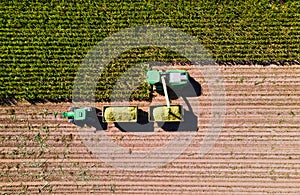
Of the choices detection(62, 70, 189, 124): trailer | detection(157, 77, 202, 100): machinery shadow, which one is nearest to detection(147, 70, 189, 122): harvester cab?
detection(62, 70, 189, 124): trailer

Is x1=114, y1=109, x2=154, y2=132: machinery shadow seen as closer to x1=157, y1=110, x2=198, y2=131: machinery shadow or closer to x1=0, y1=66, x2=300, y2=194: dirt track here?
x1=0, y1=66, x2=300, y2=194: dirt track

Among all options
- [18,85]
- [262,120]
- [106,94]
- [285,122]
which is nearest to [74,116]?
[106,94]

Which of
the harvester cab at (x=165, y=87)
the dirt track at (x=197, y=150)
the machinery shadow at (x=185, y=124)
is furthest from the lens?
the machinery shadow at (x=185, y=124)

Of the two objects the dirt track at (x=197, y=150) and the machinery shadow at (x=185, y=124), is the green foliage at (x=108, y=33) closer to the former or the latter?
the dirt track at (x=197, y=150)

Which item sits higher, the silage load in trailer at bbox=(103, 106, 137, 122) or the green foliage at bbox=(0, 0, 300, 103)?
the green foliage at bbox=(0, 0, 300, 103)

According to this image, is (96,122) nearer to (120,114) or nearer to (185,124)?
(120,114)

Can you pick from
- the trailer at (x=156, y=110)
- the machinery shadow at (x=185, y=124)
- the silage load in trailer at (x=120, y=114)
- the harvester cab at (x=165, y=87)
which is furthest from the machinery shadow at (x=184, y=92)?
the silage load in trailer at (x=120, y=114)
